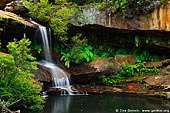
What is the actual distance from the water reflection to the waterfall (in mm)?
1012

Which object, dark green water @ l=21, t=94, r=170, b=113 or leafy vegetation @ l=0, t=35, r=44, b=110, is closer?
leafy vegetation @ l=0, t=35, r=44, b=110

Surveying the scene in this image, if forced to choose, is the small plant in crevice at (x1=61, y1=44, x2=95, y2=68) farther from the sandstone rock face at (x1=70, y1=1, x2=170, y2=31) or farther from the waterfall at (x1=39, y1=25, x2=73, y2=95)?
the sandstone rock face at (x1=70, y1=1, x2=170, y2=31)

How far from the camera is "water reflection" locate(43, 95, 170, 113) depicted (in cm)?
1136

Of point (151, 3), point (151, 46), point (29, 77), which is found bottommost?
point (29, 77)

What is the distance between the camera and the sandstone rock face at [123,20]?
1510 cm

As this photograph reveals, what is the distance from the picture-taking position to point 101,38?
17.1 metres

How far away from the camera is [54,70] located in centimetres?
1495

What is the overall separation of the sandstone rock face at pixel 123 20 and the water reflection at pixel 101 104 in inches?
143

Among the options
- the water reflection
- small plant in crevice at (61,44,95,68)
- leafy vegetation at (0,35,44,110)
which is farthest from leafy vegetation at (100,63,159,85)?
leafy vegetation at (0,35,44,110)

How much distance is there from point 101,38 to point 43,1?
3.57 metres

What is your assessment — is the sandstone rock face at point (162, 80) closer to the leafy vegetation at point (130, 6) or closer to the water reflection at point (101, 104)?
the water reflection at point (101, 104)

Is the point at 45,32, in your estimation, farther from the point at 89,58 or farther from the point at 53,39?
the point at 89,58

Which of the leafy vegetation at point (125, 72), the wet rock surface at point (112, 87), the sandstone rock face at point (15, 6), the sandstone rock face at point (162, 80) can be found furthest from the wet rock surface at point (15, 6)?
the sandstone rock face at point (162, 80)

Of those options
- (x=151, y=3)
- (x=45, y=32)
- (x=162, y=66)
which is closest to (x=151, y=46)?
(x=162, y=66)
